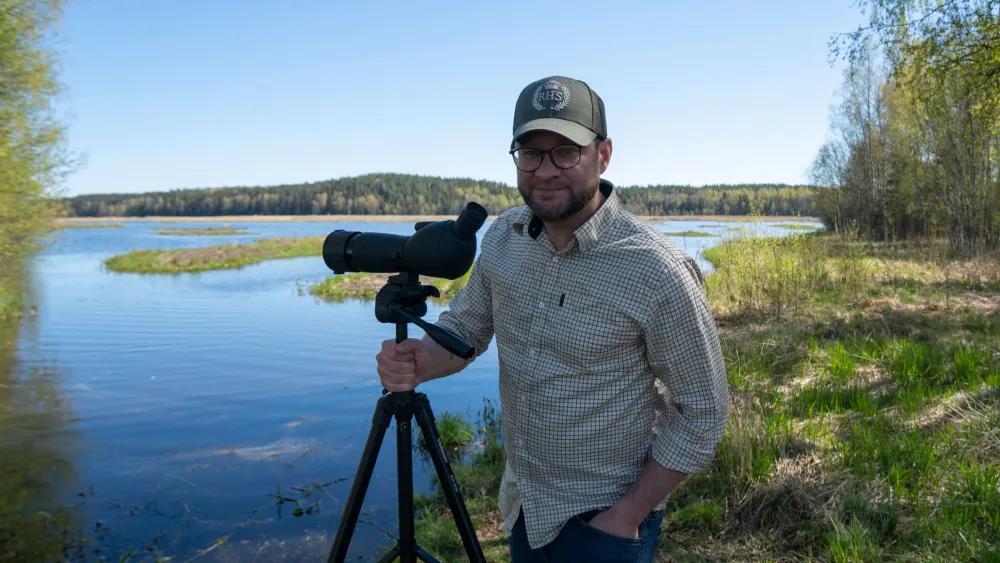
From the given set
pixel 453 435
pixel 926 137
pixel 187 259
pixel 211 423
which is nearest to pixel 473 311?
pixel 453 435

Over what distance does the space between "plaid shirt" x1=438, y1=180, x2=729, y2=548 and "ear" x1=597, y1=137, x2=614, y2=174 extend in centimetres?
6

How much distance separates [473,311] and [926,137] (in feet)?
77.7

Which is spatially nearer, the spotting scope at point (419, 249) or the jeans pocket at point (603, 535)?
the jeans pocket at point (603, 535)

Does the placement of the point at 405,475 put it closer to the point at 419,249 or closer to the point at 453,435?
the point at 419,249

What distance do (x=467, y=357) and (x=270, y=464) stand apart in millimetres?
4497

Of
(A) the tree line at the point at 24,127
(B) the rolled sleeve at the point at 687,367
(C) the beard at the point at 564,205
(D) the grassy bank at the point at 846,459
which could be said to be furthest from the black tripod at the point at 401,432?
(A) the tree line at the point at 24,127

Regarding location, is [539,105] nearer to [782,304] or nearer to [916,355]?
[916,355]

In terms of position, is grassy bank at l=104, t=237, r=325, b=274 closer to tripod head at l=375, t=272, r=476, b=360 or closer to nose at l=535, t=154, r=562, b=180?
tripod head at l=375, t=272, r=476, b=360

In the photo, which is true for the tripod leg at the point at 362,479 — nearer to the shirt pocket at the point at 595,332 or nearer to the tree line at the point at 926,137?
the shirt pocket at the point at 595,332

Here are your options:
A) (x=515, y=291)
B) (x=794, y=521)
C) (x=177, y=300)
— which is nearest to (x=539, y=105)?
(x=515, y=291)

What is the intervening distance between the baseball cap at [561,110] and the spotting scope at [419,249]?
0.27m

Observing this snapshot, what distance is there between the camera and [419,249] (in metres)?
1.68

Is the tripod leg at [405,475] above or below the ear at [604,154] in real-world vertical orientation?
below

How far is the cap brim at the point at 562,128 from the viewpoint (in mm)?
1457
